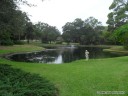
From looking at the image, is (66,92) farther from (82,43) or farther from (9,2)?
(82,43)

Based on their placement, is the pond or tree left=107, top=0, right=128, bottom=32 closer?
the pond

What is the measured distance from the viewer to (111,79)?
33.2 ft

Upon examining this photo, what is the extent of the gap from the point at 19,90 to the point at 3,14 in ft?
22.7

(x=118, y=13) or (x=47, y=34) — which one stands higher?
(x=118, y=13)

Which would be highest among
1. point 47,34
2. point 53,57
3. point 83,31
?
point 83,31

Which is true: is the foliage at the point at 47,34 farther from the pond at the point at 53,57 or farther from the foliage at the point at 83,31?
the pond at the point at 53,57

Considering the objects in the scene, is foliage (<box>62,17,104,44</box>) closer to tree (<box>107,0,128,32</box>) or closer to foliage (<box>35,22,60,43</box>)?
foliage (<box>35,22,60,43</box>)

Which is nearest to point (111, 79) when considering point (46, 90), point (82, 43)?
point (46, 90)

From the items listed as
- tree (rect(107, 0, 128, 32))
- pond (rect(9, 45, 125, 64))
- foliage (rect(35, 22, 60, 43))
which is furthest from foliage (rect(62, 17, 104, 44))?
pond (rect(9, 45, 125, 64))

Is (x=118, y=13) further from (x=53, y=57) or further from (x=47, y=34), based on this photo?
(x=47, y=34)

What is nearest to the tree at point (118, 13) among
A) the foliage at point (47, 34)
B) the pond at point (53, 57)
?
the pond at point (53, 57)

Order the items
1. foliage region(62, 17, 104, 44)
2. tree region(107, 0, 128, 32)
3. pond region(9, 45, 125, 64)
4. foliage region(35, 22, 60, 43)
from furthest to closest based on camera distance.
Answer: foliage region(35, 22, 60, 43) → foliage region(62, 17, 104, 44) → tree region(107, 0, 128, 32) → pond region(9, 45, 125, 64)

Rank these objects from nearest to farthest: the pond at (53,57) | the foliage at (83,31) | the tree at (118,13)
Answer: the pond at (53,57)
the tree at (118,13)
the foliage at (83,31)

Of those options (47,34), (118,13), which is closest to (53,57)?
(118,13)
